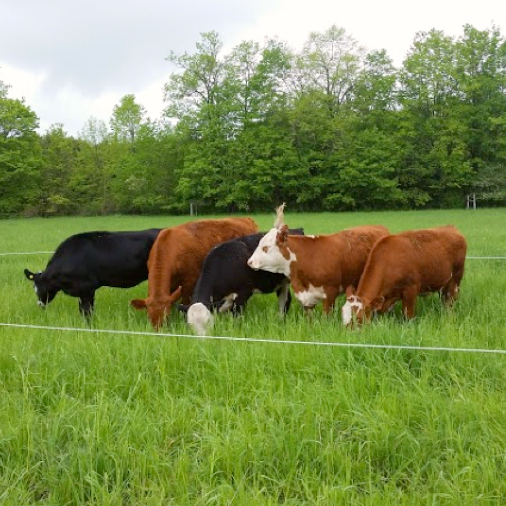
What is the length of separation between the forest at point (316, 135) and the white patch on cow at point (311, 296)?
37.5 metres

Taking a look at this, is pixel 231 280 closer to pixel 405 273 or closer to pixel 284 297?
pixel 284 297

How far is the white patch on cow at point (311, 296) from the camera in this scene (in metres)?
6.64

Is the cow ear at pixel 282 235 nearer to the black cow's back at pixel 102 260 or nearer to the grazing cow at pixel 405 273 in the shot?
the grazing cow at pixel 405 273

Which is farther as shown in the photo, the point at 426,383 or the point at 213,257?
the point at 213,257

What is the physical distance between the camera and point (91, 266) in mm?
7301

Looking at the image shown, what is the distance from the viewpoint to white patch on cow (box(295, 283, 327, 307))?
21.8ft

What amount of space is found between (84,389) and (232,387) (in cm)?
122

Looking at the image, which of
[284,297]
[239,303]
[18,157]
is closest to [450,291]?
[284,297]

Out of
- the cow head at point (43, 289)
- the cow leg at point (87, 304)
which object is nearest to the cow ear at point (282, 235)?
the cow leg at point (87, 304)

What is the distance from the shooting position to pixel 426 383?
391cm

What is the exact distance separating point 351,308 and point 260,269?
1.58 metres

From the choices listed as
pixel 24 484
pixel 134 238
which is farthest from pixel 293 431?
pixel 134 238

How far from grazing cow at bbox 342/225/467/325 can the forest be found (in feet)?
122

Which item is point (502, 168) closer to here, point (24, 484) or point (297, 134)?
point (297, 134)
